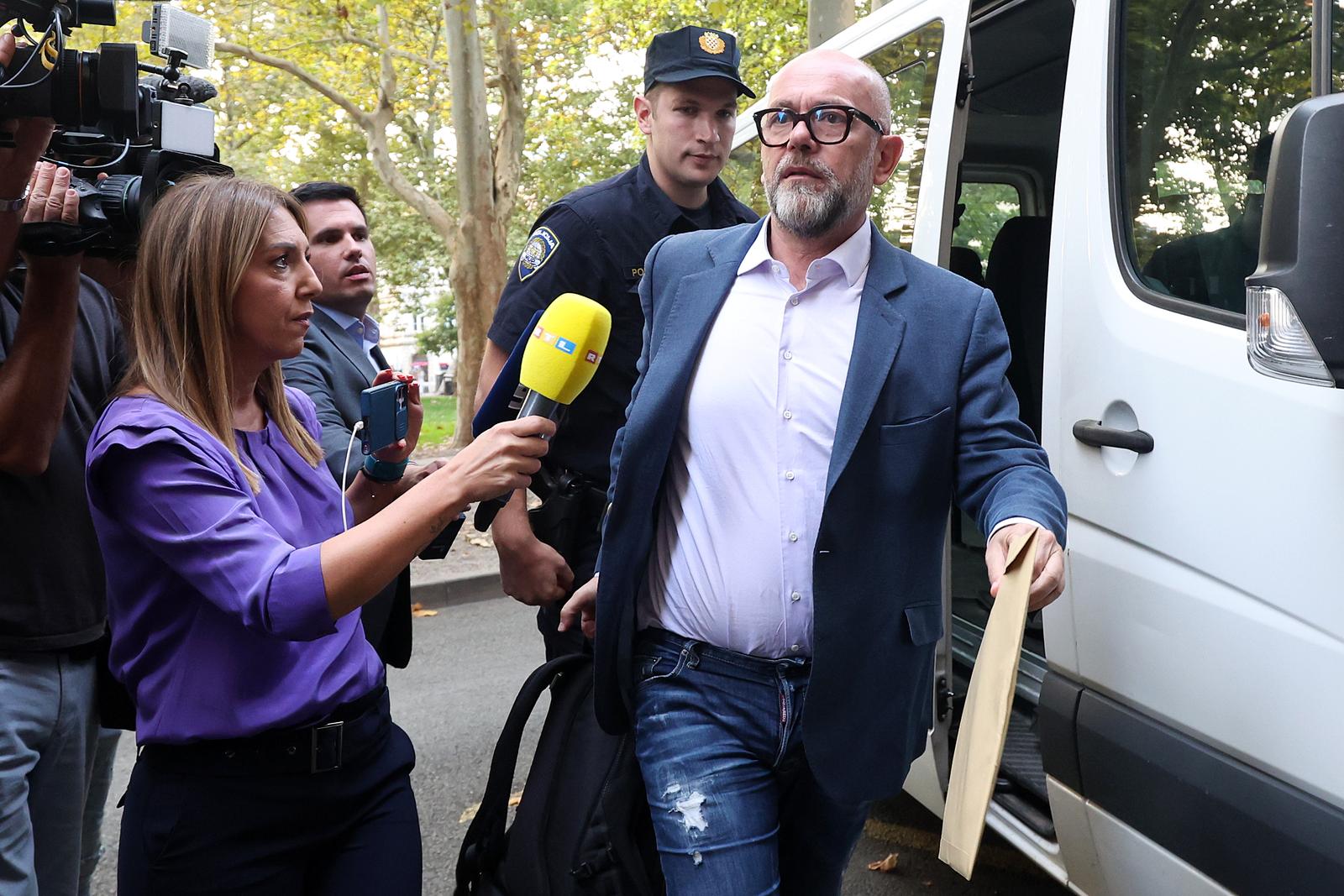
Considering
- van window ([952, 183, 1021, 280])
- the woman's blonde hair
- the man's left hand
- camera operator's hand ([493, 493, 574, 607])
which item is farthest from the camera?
→ van window ([952, 183, 1021, 280])

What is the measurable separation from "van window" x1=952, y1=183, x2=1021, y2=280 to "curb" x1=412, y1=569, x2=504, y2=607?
3.94m

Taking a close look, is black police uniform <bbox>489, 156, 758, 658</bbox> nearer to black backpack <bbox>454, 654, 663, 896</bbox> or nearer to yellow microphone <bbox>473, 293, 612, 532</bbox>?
black backpack <bbox>454, 654, 663, 896</bbox>

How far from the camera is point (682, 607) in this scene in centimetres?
211

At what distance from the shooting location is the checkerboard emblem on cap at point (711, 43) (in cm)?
302

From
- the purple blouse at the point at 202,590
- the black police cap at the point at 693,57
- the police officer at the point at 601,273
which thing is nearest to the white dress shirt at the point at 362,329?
the police officer at the point at 601,273

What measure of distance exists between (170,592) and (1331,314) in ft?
5.31

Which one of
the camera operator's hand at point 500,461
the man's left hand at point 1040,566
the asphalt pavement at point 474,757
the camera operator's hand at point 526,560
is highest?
the camera operator's hand at point 500,461

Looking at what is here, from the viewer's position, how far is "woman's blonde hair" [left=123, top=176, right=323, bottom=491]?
1878 millimetres

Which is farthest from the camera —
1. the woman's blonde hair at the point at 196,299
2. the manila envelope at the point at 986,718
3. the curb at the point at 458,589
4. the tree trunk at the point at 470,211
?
the tree trunk at the point at 470,211

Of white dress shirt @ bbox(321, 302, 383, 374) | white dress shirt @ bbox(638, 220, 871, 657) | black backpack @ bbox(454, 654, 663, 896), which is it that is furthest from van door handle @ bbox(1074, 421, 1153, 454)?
white dress shirt @ bbox(321, 302, 383, 374)

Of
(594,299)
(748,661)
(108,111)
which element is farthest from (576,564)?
(108,111)

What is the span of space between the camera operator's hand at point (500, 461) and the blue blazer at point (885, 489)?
29cm

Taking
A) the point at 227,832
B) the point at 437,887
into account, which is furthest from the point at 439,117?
the point at 227,832

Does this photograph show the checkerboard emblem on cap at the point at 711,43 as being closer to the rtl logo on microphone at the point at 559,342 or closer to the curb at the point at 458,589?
the rtl logo on microphone at the point at 559,342
